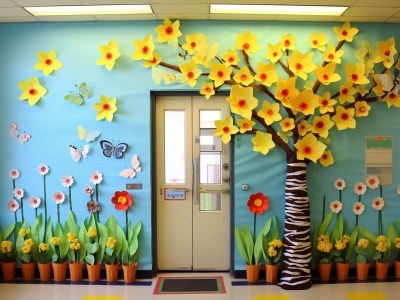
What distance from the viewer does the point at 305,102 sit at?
12.8 ft

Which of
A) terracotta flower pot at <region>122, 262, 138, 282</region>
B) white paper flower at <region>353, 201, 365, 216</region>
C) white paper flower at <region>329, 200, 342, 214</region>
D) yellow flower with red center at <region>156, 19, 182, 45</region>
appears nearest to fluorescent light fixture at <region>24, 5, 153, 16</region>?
yellow flower with red center at <region>156, 19, 182, 45</region>

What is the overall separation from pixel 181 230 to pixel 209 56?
203 cm

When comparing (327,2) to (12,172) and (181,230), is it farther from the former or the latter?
(12,172)

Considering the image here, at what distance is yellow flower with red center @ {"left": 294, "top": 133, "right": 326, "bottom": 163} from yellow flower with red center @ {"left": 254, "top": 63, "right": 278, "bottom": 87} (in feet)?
2.36

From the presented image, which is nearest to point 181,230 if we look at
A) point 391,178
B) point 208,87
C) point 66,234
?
point 66,234

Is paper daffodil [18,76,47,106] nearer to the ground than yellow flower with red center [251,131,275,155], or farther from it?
farther from it

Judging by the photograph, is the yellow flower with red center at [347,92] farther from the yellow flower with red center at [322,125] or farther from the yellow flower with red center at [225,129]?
the yellow flower with red center at [225,129]

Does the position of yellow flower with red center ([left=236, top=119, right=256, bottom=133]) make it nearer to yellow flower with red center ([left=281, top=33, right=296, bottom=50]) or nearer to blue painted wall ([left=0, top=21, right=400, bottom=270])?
blue painted wall ([left=0, top=21, right=400, bottom=270])

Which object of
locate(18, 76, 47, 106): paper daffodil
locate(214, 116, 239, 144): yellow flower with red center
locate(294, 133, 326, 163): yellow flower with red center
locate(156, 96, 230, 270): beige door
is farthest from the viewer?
locate(156, 96, 230, 270): beige door

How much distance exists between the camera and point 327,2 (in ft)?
11.7

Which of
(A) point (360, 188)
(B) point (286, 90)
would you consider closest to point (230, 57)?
(B) point (286, 90)

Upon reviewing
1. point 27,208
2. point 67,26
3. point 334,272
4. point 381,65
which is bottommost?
point 334,272

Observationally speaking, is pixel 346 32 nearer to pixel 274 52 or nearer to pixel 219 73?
pixel 274 52

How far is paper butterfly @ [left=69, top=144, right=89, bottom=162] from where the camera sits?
4.09m
